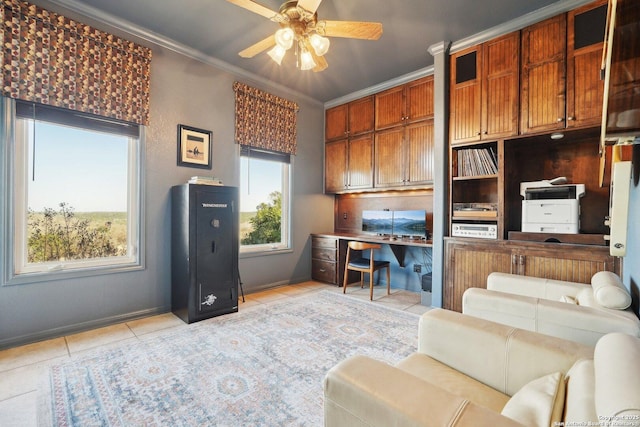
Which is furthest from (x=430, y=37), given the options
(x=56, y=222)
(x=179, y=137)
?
(x=56, y=222)

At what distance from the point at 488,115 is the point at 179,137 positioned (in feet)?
11.3

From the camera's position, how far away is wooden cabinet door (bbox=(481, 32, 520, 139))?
9.46 ft

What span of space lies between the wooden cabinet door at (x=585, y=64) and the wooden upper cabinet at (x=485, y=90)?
0.42 m

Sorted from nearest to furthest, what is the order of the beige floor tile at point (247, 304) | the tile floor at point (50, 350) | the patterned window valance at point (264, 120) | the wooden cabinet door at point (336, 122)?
the tile floor at point (50, 350) < the beige floor tile at point (247, 304) < the patterned window valance at point (264, 120) < the wooden cabinet door at point (336, 122)

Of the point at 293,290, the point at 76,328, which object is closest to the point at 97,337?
the point at 76,328

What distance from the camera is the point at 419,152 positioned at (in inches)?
153

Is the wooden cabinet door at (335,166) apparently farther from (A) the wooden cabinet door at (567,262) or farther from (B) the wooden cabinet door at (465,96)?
(A) the wooden cabinet door at (567,262)

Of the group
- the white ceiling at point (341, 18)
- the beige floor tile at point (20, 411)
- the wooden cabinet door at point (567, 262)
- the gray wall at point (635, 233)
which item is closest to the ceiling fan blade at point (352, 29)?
the white ceiling at point (341, 18)

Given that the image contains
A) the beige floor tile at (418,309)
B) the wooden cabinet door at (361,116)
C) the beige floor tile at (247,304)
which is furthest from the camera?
the wooden cabinet door at (361,116)

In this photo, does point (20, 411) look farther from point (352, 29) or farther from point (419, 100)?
point (419, 100)

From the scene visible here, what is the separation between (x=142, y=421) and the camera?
157cm

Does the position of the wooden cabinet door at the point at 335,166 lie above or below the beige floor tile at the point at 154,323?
above

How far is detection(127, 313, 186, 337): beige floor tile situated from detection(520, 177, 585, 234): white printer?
3.61 m

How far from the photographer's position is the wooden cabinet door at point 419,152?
380cm
